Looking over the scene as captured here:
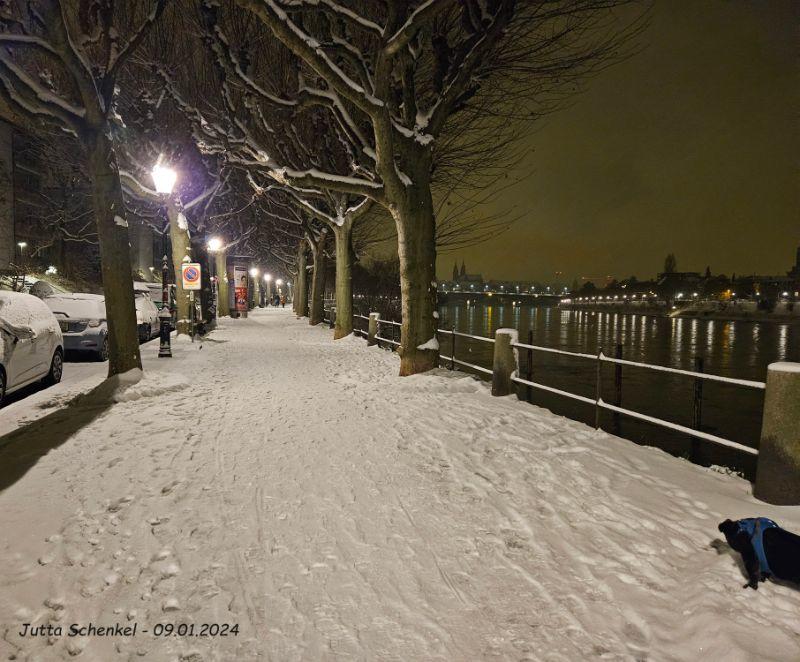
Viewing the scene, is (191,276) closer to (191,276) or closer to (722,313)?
(191,276)

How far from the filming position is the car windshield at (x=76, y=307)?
13.3m

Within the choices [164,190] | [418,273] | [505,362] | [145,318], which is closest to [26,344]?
[164,190]

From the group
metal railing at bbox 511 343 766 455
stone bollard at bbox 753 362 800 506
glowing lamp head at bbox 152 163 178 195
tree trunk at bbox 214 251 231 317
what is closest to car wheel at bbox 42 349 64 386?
glowing lamp head at bbox 152 163 178 195

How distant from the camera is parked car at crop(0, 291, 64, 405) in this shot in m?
7.92

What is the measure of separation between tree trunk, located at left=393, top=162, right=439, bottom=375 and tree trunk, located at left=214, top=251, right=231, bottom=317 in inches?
1048

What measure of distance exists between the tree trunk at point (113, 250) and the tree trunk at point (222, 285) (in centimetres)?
2542

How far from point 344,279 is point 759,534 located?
1642cm

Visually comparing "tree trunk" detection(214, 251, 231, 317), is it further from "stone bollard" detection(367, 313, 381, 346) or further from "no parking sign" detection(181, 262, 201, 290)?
"stone bollard" detection(367, 313, 381, 346)

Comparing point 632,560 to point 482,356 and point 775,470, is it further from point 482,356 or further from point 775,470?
point 482,356

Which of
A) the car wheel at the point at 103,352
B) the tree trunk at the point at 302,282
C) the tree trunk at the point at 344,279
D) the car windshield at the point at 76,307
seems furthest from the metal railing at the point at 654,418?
the tree trunk at the point at 302,282

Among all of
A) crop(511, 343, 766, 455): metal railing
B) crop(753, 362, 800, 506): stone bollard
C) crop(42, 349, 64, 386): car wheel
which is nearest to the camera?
crop(753, 362, 800, 506): stone bollard

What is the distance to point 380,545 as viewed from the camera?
3.68 metres

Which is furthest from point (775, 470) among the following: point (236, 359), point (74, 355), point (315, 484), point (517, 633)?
point (74, 355)

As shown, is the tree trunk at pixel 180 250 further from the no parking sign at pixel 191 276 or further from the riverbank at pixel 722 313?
the riverbank at pixel 722 313
